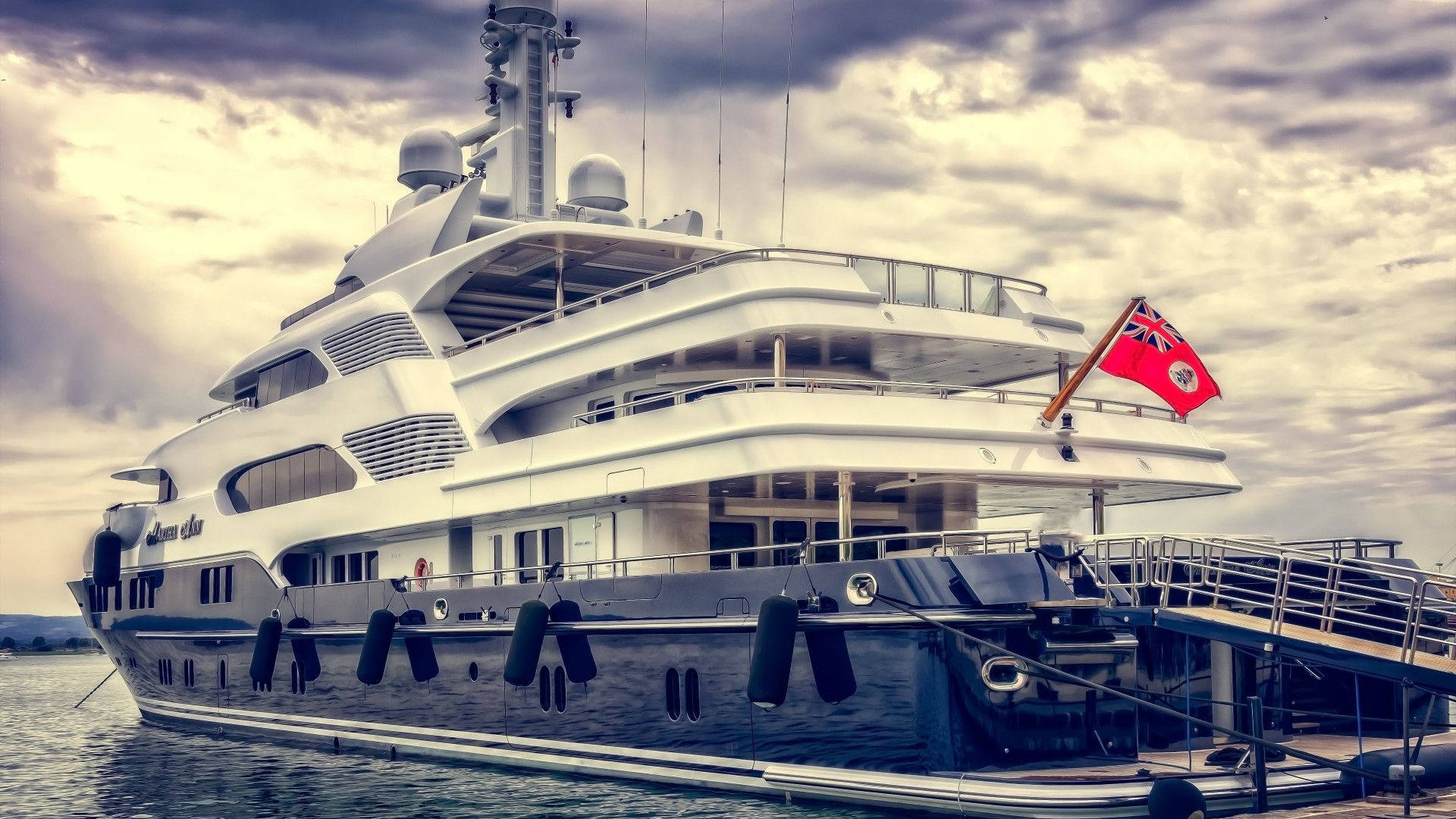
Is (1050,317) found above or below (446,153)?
below

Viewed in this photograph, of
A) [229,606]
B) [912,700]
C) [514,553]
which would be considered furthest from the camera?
[229,606]

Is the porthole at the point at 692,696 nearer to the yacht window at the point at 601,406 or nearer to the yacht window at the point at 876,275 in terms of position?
the yacht window at the point at 601,406

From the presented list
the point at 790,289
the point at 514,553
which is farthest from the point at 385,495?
the point at 790,289

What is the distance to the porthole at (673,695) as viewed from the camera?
54.9 feet

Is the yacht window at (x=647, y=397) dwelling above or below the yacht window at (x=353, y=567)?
above

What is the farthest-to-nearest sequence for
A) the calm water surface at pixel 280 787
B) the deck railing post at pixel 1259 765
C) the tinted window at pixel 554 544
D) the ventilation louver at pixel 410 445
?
the ventilation louver at pixel 410 445 < the tinted window at pixel 554 544 < the calm water surface at pixel 280 787 < the deck railing post at pixel 1259 765

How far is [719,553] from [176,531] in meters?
17.2

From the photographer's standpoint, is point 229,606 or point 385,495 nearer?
point 385,495

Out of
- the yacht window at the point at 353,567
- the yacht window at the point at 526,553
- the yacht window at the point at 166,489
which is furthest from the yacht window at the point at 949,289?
the yacht window at the point at 166,489

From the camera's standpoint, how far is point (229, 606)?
25875 mm

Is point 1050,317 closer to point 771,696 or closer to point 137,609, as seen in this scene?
point 771,696

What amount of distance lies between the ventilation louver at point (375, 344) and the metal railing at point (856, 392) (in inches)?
154

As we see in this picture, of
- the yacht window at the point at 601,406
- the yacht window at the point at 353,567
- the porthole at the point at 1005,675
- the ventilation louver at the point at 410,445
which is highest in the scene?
the yacht window at the point at 601,406

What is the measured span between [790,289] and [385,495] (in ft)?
26.4
